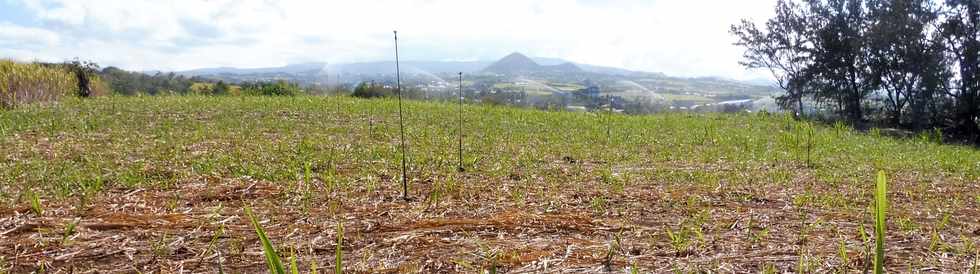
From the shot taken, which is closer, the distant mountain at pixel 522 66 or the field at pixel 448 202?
the field at pixel 448 202

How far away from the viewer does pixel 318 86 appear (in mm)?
13930

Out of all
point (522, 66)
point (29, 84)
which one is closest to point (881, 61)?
point (29, 84)

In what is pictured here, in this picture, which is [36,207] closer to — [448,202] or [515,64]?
[448,202]

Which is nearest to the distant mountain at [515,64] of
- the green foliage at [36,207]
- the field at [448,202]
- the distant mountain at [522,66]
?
the distant mountain at [522,66]

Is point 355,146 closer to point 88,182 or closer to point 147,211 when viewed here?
point 88,182

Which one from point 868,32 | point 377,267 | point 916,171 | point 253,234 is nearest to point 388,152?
point 253,234

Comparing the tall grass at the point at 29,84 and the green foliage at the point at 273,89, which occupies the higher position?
the tall grass at the point at 29,84

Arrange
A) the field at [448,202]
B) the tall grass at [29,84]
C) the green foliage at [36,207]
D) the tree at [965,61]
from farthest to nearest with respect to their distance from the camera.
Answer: the tree at [965,61]
the tall grass at [29,84]
the green foliage at [36,207]
the field at [448,202]

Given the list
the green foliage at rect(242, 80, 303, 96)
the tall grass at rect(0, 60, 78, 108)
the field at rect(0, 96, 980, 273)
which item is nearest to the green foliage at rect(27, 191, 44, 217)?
the field at rect(0, 96, 980, 273)

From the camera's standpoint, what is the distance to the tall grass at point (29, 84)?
8.27m

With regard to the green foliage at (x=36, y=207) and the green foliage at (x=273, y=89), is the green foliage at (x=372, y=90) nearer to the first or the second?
the green foliage at (x=273, y=89)

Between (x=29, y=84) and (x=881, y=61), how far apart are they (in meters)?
14.7

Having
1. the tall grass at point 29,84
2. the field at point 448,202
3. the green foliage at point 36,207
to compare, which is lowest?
the field at point 448,202

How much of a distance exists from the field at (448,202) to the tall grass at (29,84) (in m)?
1.70
